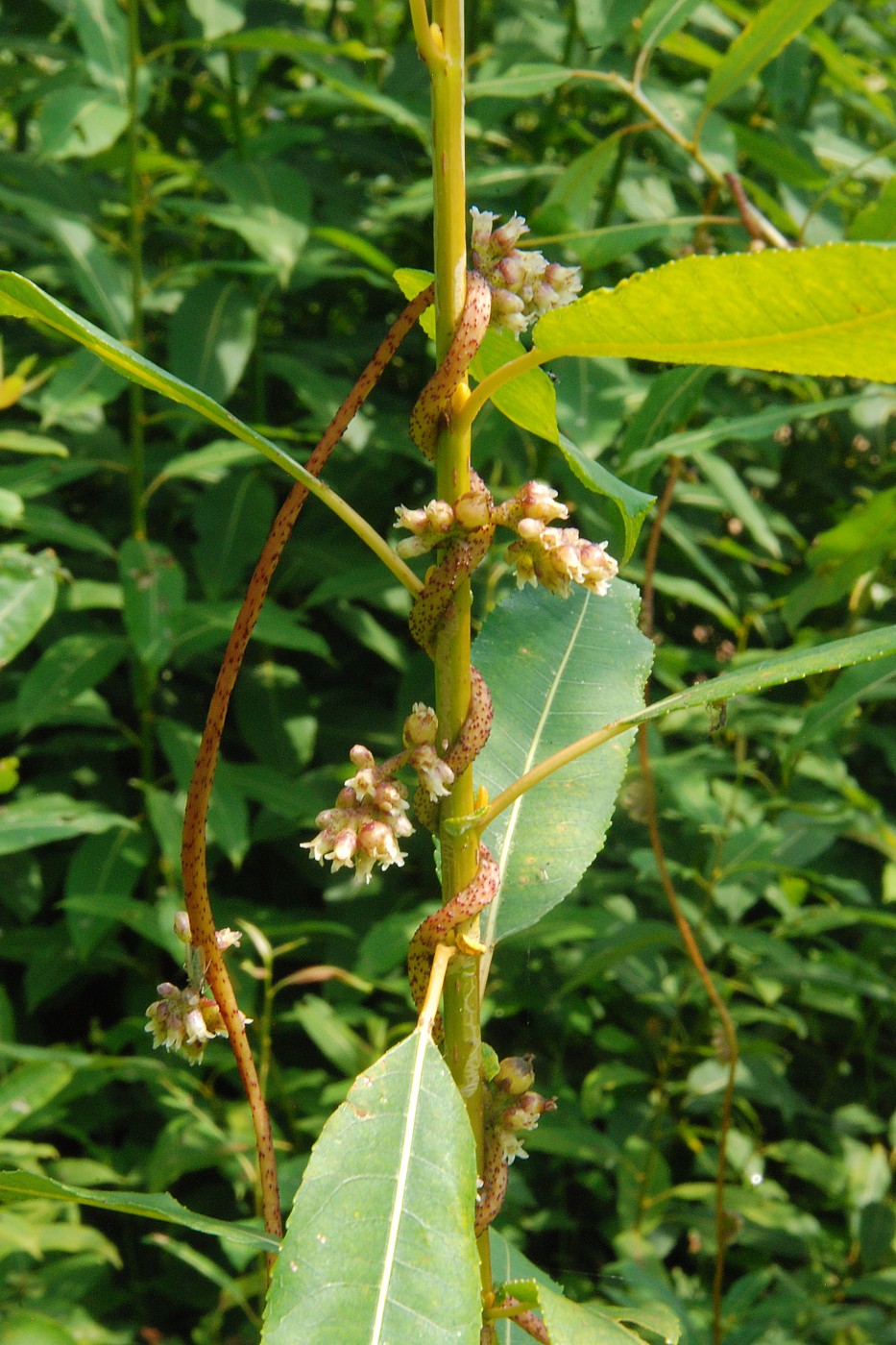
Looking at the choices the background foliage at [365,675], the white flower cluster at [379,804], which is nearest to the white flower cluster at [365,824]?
the white flower cluster at [379,804]

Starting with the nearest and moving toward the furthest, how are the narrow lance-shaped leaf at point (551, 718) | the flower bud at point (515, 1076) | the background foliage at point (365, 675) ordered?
the flower bud at point (515, 1076) → the narrow lance-shaped leaf at point (551, 718) → the background foliage at point (365, 675)

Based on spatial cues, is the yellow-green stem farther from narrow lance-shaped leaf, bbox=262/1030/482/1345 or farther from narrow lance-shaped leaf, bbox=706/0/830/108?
narrow lance-shaped leaf, bbox=706/0/830/108

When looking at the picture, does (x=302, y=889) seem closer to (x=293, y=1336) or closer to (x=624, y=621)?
(x=624, y=621)

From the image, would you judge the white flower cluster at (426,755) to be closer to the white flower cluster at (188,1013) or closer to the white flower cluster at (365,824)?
the white flower cluster at (365,824)

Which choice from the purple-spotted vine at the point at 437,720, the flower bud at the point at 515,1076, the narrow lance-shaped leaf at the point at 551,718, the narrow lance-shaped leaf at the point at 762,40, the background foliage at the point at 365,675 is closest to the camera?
the purple-spotted vine at the point at 437,720

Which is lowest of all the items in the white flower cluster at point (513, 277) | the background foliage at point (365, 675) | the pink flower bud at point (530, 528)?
the pink flower bud at point (530, 528)

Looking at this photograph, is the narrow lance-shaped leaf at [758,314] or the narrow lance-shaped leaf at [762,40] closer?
the narrow lance-shaped leaf at [758,314]

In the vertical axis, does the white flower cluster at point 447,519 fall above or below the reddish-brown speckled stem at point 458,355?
below

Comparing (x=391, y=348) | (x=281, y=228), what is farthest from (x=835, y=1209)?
(x=391, y=348)
